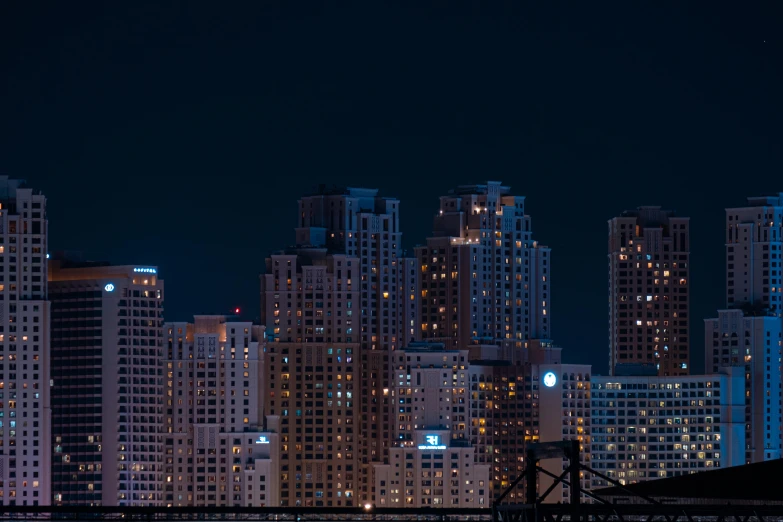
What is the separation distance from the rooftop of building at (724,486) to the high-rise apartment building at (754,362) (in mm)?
104174

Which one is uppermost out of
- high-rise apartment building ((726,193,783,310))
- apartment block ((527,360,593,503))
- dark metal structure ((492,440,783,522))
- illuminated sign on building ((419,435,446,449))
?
high-rise apartment building ((726,193,783,310))

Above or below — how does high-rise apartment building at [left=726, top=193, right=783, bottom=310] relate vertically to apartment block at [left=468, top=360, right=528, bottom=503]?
above

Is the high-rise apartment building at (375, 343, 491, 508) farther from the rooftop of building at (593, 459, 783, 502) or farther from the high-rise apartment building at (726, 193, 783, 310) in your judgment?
the rooftop of building at (593, 459, 783, 502)

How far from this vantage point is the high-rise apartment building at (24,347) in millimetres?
115312

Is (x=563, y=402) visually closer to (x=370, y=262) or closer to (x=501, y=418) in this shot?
(x=501, y=418)

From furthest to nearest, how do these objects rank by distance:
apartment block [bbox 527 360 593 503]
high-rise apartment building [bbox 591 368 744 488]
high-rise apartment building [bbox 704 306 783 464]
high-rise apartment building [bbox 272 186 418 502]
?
high-rise apartment building [bbox 704 306 783 464] → high-rise apartment building [bbox 591 368 744 488] → high-rise apartment building [bbox 272 186 418 502] → apartment block [bbox 527 360 593 503]

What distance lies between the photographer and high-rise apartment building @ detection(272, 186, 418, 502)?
418 feet

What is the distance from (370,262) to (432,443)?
756 inches

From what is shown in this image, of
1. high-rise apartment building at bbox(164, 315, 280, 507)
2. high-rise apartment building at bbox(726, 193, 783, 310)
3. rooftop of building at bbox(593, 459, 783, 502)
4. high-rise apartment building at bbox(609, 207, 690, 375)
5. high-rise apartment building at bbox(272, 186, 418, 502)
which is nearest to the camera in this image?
rooftop of building at bbox(593, 459, 783, 502)

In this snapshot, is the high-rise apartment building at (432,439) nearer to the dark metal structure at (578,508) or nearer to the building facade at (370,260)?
the building facade at (370,260)

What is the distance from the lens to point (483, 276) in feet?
447

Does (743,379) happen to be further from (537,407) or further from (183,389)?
(183,389)

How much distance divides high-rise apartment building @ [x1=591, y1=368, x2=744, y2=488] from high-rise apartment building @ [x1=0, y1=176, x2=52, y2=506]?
117 feet

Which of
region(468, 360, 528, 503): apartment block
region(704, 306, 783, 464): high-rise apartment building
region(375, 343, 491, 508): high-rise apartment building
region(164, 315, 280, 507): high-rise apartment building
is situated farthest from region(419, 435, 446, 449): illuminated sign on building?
region(704, 306, 783, 464): high-rise apartment building
